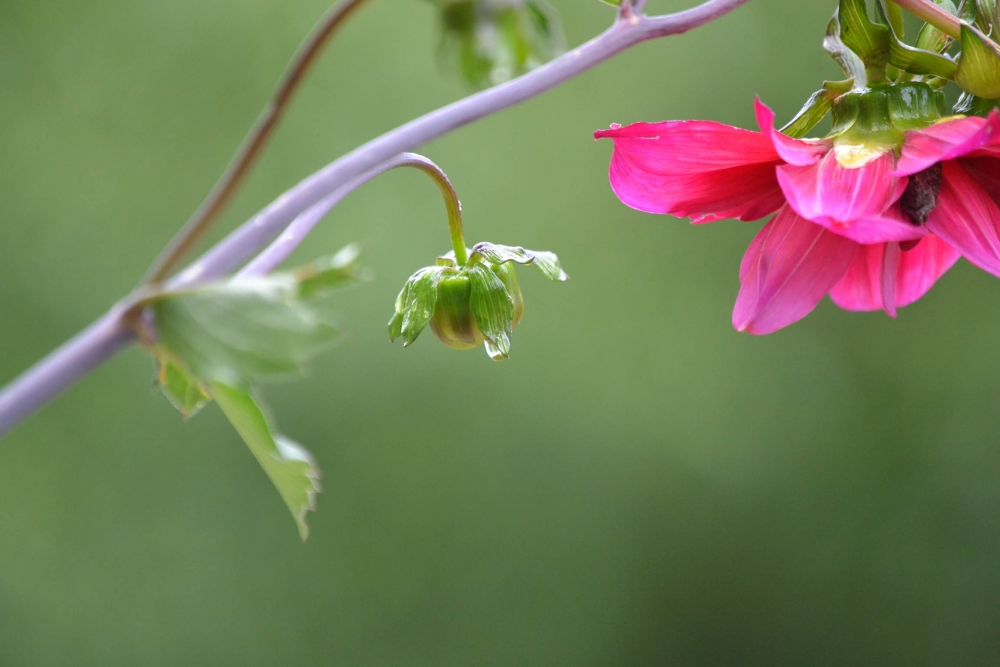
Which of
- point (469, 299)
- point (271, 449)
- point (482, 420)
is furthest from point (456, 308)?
point (482, 420)

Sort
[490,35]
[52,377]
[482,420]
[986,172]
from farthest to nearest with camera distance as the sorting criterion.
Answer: [482,420]
[490,35]
[986,172]
[52,377]

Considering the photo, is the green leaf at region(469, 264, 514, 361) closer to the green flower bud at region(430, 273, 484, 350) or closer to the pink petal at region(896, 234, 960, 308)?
the green flower bud at region(430, 273, 484, 350)

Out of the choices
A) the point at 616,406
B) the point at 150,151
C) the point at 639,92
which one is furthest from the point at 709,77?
the point at 150,151

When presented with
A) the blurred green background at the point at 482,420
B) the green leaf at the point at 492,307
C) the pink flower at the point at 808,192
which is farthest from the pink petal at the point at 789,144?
the blurred green background at the point at 482,420

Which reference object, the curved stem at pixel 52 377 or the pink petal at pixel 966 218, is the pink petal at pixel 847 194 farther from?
the curved stem at pixel 52 377

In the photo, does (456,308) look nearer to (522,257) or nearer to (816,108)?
(522,257)

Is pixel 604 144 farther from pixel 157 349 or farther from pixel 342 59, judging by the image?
pixel 157 349
